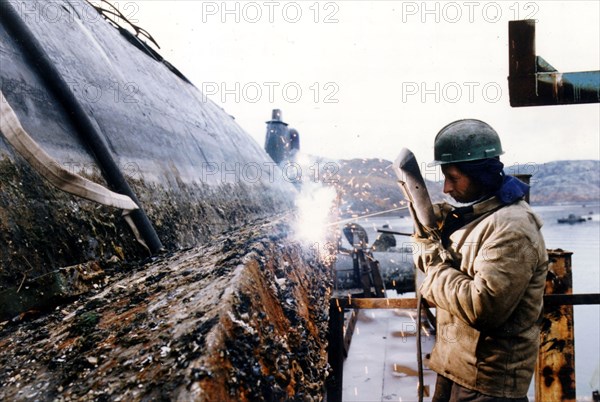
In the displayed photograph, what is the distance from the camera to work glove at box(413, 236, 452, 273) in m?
2.30

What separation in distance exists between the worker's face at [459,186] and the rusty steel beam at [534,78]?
64.1 inches

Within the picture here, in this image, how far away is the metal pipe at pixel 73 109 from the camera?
2752 millimetres

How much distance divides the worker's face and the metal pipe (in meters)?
2.15

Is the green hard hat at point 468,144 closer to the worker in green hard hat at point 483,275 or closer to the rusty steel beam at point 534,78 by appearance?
the worker in green hard hat at point 483,275

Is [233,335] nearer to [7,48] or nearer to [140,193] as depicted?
[140,193]

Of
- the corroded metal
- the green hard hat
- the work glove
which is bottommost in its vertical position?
the corroded metal

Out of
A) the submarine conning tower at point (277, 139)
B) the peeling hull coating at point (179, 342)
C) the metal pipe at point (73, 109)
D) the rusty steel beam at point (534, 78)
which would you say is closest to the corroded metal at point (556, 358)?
the rusty steel beam at point (534, 78)

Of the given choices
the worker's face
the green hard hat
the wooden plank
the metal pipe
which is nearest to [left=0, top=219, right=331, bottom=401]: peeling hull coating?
the metal pipe

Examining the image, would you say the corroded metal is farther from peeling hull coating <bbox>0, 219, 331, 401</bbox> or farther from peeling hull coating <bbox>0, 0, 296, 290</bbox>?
peeling hull coating <bbox>0, 0, 296, 290</bbox>

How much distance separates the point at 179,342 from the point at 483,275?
1519 mm

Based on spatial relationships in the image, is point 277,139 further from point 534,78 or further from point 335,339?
point 335,339

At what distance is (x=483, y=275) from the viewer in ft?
6.19

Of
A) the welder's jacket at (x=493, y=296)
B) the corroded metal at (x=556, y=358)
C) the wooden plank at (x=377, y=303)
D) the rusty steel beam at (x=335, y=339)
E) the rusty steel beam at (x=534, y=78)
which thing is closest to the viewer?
the welder's jacket at (x=493, y=296)

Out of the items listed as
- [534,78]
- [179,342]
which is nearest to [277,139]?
[534,78]
